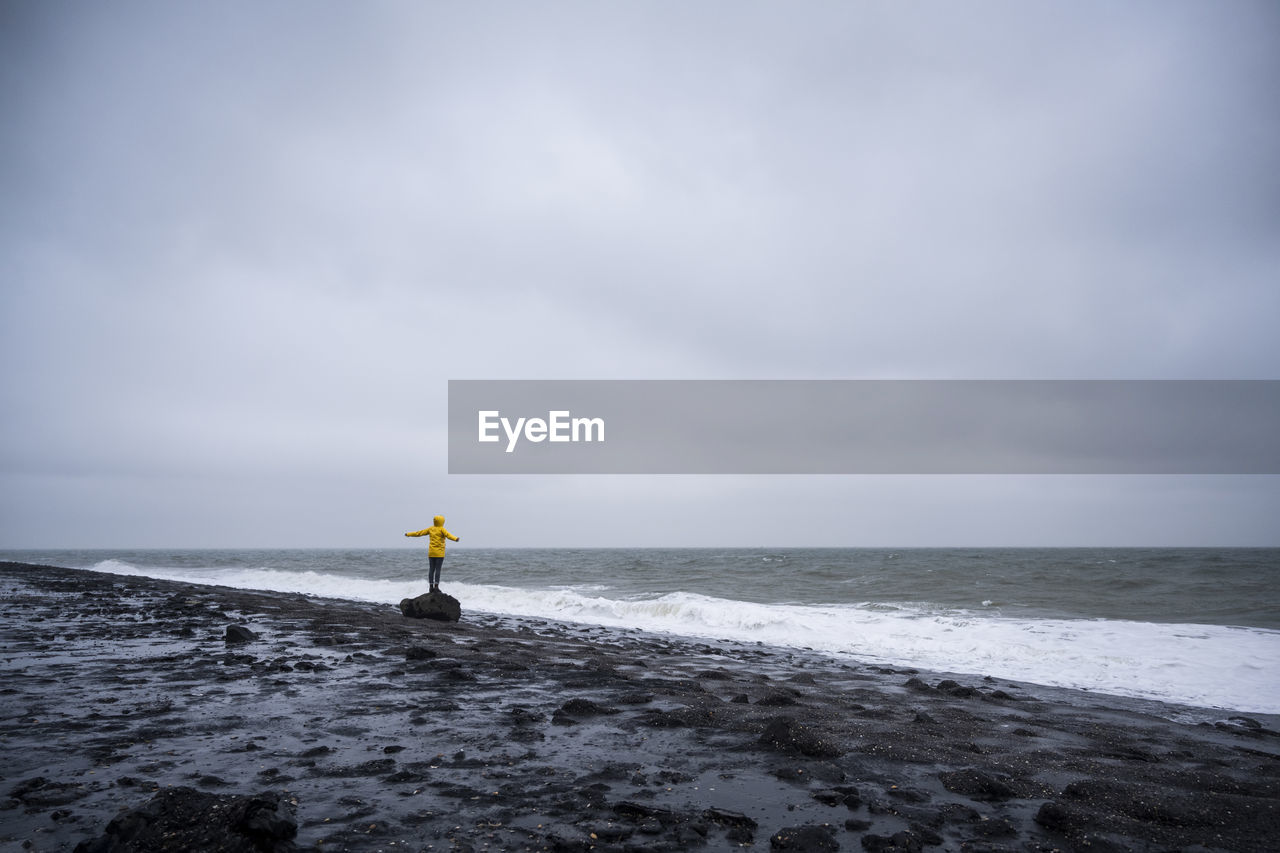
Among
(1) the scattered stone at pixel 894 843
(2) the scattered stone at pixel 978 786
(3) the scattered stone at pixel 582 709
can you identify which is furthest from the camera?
(3) the scattered stone at pixel 582 709

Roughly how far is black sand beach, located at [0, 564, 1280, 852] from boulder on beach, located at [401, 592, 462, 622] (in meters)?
7.01

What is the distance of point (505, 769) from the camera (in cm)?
598

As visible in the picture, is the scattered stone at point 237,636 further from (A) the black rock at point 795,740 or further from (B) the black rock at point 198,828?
(A) the black rock at point 795,740

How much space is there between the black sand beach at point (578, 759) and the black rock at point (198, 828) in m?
0.02

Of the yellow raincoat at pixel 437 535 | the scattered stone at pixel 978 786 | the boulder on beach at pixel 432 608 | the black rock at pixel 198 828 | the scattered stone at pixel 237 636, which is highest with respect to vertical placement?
the yellow raincoat at pixel 437 535

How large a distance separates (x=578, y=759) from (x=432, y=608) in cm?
1371

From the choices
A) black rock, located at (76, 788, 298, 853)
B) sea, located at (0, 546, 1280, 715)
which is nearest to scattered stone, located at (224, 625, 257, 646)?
black rock, located at (76, 788, 298, 853)

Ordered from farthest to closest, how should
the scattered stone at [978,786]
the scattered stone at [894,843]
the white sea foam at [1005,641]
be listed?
the white sea foam at [1005,641] → the scattered stone at [978,786] → the scattered stone at [894,843]

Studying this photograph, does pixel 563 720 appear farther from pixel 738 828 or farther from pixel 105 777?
pixel 105 777

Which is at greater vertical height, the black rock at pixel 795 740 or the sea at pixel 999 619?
the black rock at pixel 795 740

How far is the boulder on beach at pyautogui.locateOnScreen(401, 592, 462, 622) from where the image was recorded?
18766mm

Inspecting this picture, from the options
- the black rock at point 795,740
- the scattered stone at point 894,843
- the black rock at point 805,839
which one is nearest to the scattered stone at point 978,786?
the black rock at point 795,740

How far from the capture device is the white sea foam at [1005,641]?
1224cm

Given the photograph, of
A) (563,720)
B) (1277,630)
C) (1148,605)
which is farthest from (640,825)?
(1148,605)
